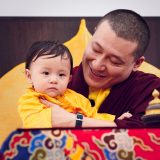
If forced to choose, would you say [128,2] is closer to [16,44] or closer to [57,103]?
[16,44]

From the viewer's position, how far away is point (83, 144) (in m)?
0.65

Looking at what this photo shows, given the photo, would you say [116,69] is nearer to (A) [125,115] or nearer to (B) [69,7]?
(A) [125,115]

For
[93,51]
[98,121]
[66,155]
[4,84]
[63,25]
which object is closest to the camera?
[66,155]

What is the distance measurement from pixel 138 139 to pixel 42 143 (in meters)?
0.16

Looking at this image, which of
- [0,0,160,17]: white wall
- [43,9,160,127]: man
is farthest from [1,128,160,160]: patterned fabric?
[0,0,160,17]: white wall

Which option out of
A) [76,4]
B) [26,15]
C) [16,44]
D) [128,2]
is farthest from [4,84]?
[128,2]

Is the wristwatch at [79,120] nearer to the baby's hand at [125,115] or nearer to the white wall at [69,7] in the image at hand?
the baby's hand at [125,115]

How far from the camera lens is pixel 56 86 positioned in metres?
0.89

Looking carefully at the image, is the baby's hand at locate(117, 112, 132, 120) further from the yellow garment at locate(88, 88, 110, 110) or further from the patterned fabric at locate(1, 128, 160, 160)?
the patterned fabric at locate(1, 128, 160, 160)

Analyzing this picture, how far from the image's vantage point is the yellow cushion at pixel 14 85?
42.4 inches

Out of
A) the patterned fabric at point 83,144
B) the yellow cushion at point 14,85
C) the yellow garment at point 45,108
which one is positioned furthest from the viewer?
the yellow cushion at point 14,85

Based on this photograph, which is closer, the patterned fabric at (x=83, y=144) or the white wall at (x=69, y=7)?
the patterned fabric at (x=83, y=144)

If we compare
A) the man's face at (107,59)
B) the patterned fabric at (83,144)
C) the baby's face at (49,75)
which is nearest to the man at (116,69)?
the man's face at (107,59)

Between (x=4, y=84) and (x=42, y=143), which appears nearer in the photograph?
(x=42, y=143)
